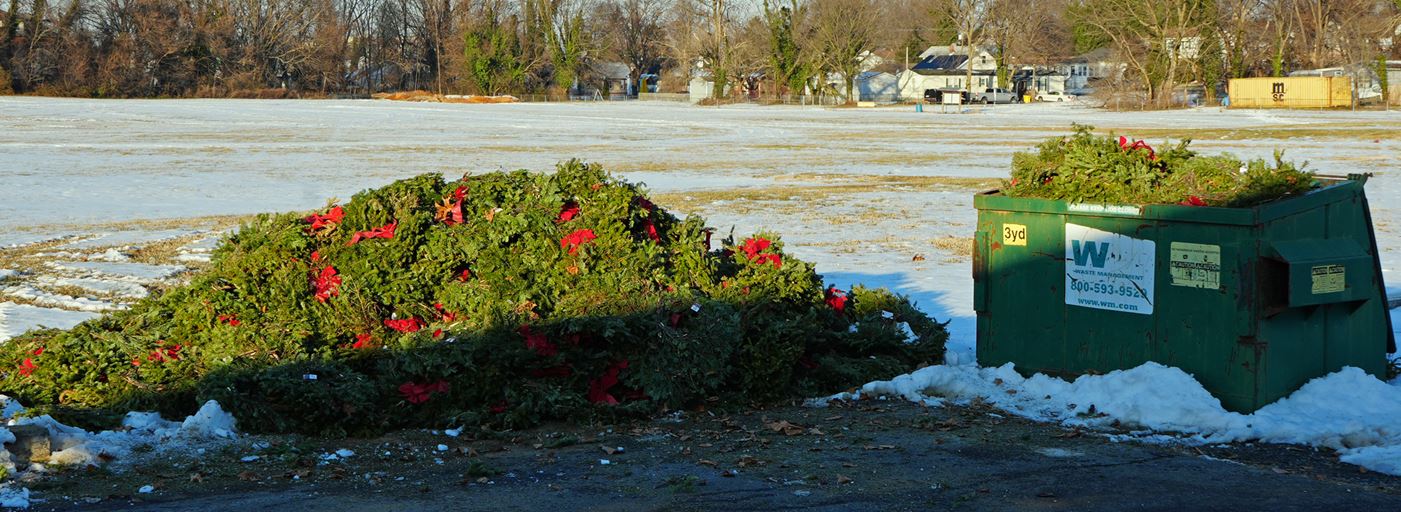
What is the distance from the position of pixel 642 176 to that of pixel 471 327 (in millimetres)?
17967

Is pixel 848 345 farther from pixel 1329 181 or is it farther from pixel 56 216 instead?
pixel 56 216

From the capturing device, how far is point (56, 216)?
17609 millimetres

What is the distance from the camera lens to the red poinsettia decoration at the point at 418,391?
673 centimetres

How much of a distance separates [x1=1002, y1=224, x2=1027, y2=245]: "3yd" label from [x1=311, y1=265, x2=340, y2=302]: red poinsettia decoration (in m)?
3.55

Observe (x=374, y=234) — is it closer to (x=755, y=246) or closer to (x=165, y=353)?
(x=165, y=353)

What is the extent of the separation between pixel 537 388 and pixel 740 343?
3.68 ft

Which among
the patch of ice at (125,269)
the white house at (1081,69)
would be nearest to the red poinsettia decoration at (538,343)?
the patch of ice at (125,269)

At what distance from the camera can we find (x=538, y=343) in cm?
692

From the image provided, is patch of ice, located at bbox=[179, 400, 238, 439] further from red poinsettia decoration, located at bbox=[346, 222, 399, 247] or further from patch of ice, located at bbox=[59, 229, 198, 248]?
patch of ice, located at bbox=[59, 229, 198, 248]

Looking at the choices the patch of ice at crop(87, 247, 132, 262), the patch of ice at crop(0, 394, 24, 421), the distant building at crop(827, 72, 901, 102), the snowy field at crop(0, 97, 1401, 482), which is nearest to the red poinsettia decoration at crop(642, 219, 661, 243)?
the snowy field at crop(0, 97, 1401, 482)

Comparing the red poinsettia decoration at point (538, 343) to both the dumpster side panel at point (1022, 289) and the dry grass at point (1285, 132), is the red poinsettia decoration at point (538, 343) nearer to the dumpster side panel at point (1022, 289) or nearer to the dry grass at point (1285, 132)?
the dumpster side panel at point (1022, 289)

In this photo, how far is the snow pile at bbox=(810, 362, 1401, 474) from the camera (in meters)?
6.32

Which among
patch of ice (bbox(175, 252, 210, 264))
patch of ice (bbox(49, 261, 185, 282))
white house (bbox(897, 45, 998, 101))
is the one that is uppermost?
white house (bbox(897, 45, 998, 101))

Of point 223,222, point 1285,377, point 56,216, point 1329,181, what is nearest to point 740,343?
point 1285,377
